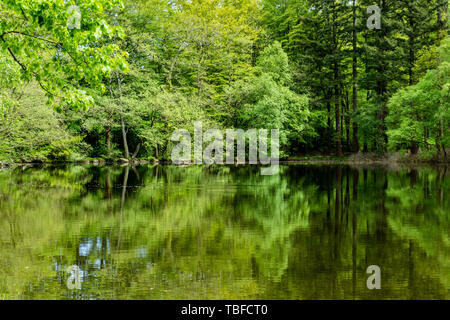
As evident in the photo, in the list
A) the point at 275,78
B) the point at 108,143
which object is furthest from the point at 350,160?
the point at 108,143

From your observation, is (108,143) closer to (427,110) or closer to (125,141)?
(125,141)

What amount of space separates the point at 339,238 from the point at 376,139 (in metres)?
30.9

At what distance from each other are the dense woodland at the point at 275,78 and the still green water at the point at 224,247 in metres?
20.0

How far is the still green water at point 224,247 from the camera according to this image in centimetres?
514

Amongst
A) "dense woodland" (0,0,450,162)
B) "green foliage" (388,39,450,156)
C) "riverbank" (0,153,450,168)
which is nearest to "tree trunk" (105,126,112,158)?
"dense woodland" (0,0,450,162)

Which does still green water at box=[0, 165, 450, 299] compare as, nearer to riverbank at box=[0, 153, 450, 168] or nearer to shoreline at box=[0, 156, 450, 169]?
riverbank at box=[0, 153, 450, 168]

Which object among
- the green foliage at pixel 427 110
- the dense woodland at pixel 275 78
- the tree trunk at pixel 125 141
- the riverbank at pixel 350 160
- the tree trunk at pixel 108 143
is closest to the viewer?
the green foliage at pixel 427 110

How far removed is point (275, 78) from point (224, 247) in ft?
111

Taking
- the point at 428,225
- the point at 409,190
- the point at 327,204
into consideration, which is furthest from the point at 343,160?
the point at 428,225

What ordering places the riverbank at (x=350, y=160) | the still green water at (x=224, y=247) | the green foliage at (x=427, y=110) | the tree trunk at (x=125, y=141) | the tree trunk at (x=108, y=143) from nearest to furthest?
the still green water at (x=224, y=247) < the green foliage at (x=427, y=110) < the riverbank at (x=350, y=160) < the tree trunk at (x=125, y=141) < the tree trunk at (x=108, y=143)

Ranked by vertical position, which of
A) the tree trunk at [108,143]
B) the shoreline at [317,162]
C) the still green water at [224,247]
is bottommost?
the still green water at [224,247]

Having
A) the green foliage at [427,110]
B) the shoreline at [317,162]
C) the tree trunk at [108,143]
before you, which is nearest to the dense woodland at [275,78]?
the green foliage at [427,110]

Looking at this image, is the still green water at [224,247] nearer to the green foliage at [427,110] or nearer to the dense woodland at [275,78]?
the green foliage at [427,110]

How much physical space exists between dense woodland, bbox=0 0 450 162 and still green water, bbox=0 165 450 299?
2002 cm
